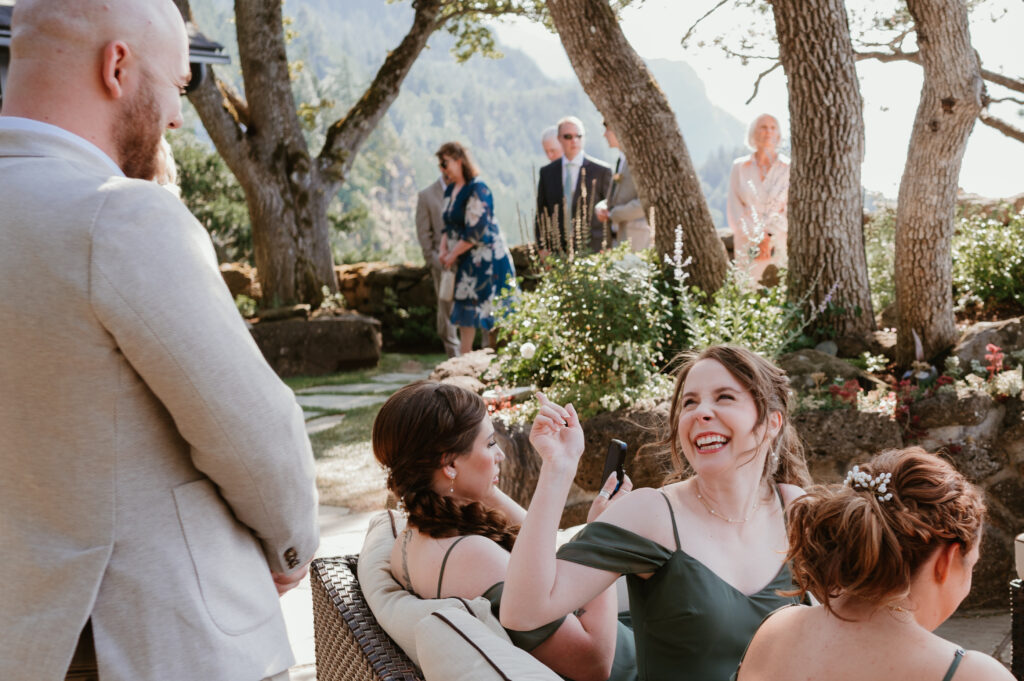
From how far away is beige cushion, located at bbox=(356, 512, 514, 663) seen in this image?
1.63 m

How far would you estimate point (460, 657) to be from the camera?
1.38 metres

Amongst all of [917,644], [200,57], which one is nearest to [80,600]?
[917,644]

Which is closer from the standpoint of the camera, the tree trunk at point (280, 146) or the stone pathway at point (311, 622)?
the stone pathway at point (311, 622)

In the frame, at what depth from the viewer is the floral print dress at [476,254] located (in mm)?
6863

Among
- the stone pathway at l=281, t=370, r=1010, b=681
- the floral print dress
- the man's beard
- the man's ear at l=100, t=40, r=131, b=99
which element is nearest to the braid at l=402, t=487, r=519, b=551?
the man's beard

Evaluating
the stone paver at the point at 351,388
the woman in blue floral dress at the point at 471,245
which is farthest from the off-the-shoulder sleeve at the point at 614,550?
the stone paver at the point at 351,388

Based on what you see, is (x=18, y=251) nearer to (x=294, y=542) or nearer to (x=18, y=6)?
(x=18, y=6)

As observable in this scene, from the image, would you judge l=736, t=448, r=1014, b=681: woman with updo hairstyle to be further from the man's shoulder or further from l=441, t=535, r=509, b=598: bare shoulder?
the man's shoulder

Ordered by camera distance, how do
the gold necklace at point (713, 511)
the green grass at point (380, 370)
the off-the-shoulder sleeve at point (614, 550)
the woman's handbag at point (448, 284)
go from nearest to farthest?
the off-the-shoulder sleeve at point (614, 550)
the gold necklace at point (713, 511)
the woman's handbag at point (448, 284)
the green grass at point (380, 370)

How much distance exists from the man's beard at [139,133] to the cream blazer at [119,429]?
0.24ft

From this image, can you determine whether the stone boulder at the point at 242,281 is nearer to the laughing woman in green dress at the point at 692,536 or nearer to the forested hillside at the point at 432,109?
the laughing woman in green dress at the point at 692,536

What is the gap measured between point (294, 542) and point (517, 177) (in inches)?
3439

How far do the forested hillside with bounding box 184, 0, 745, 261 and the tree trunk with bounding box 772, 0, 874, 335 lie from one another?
48.0m

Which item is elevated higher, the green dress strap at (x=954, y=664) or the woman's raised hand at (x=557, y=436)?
the woman's raised hand at (x=557, y=436)
